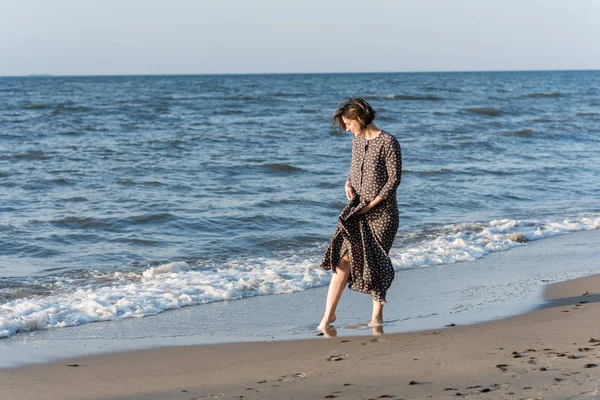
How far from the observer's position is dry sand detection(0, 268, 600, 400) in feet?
12.1

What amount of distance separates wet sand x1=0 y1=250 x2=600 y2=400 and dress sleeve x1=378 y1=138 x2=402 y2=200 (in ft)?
3.02

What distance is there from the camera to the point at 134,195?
11.5m

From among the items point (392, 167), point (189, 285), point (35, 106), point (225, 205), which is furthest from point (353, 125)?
point (35, 106)

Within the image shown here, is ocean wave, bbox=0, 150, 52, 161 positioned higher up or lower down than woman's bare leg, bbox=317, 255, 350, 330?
higher up

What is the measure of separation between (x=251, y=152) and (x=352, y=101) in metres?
12.2

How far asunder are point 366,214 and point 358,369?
4.12ft

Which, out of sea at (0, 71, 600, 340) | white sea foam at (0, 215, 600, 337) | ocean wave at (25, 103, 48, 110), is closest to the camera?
white sea foam at (0, 215, 600, 337)

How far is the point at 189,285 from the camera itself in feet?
21.7

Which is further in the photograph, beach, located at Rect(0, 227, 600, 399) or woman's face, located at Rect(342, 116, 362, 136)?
woman's face, located at Rect(342, 116, 362, 136)

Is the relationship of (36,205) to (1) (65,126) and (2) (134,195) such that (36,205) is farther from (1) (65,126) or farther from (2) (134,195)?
(1) (65,126)

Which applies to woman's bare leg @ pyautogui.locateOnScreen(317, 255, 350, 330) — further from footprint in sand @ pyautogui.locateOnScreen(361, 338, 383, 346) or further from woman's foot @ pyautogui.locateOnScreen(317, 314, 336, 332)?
footprint in sand @ pyautogui.locateOnScreen(361, 338, 383, 346)

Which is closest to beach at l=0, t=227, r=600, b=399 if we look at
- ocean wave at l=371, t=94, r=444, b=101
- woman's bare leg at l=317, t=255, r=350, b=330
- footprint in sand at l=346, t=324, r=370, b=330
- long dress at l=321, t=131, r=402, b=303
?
footprint in sand at l=346, t=324, r=370, b=330

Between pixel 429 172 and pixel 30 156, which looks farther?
A: pixel 30 156

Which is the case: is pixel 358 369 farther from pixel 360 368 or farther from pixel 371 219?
pixel 371 219
